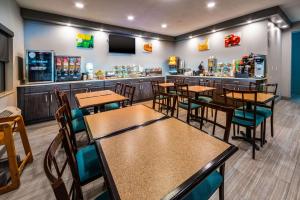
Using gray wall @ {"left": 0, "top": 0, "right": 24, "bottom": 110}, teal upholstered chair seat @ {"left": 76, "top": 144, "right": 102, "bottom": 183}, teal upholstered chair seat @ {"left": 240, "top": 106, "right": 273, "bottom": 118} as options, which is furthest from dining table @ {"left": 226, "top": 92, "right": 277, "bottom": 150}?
gray wall @ {"left": 0, "top": 0, "right": 24, "bottom": 110}

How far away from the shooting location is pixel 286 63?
619cm

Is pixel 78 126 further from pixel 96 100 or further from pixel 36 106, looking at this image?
pixel 36 106

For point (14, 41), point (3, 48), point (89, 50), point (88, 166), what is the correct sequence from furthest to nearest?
1. point (89, 50)
2. point (14, 41)
3. point (3, 48)
4. point (88, 166)

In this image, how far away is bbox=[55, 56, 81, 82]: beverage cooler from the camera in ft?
14.5

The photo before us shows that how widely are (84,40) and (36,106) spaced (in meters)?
2.48

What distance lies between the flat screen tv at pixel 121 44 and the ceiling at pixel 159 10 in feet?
1.66

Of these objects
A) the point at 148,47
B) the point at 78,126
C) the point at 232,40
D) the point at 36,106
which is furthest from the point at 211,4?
the point at 36,106

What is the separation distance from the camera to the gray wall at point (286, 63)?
19.8 feet

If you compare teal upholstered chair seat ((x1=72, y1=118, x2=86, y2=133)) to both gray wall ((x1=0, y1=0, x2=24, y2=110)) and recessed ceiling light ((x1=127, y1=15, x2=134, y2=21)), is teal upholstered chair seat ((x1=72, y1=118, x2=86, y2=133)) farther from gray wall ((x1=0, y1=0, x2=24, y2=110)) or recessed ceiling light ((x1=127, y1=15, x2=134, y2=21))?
recessed ceiling light ((x1=127, y1=15, x2=134, y2=21))

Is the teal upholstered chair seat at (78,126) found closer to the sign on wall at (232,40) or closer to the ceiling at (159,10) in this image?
the ceiling at (159,10)

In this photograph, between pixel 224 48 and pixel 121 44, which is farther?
pixel 121 44

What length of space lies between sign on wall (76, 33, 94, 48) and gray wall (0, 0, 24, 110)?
55.2 inches

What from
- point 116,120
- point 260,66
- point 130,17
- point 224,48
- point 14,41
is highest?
point 130,17

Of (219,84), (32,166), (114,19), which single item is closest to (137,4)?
(114,19)
